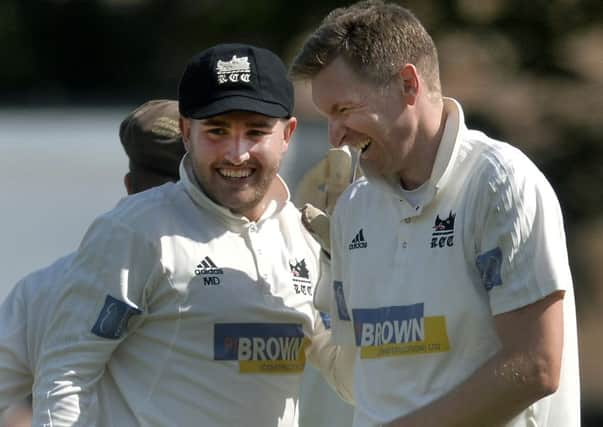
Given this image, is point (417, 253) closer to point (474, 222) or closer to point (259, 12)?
point (474, 222)

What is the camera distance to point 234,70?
390 cm

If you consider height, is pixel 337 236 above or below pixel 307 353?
above

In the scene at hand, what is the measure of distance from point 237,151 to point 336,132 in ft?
1.34

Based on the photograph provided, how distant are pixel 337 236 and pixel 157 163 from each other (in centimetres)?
80

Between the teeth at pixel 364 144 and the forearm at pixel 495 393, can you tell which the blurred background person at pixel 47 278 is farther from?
the forearm at pixel 495 393

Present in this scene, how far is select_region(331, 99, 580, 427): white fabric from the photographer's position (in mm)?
3277

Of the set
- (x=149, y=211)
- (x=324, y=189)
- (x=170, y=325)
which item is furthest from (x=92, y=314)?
(x=324, y=189)

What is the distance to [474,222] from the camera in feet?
11.0

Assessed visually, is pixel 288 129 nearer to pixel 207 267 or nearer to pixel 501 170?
pixel 207 267

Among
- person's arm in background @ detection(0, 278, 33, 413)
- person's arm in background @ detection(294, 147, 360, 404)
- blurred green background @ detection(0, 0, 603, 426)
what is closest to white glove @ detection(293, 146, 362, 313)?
person's arm in background @ detection(294, 147, 360, 404)

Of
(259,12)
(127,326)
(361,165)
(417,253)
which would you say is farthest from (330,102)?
(259,12)

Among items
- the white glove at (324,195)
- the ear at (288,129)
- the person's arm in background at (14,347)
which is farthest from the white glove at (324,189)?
the person's arm in background at (14,347)

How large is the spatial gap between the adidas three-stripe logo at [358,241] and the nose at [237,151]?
40 centimetres

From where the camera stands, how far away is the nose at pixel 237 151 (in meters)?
3.84
